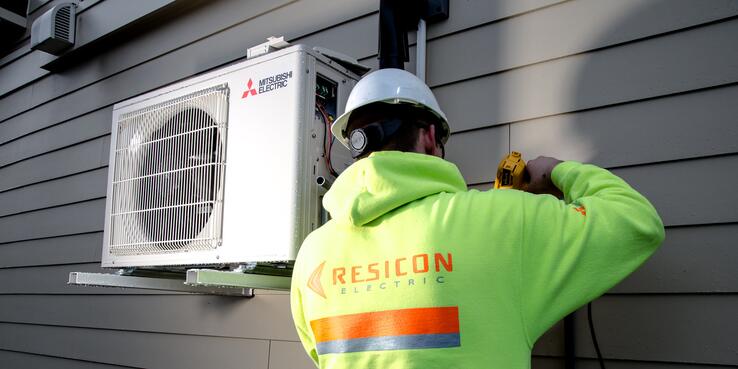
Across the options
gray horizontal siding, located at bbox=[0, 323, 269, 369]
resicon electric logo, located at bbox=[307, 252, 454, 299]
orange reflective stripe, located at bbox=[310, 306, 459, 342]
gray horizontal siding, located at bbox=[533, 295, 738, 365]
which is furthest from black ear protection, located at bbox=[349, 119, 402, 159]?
gray horizontal siding, located at bbox=[0, 323, 269, 369]

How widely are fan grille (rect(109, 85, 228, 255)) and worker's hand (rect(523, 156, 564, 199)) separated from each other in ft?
3.10

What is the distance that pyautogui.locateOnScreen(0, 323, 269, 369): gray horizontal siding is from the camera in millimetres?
2742

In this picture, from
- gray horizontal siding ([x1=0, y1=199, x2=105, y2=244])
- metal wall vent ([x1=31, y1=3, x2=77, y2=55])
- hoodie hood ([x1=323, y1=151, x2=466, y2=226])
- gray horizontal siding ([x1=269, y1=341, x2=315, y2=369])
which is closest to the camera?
hoodie hood ([x1=323, y1=151, x2=466, y2=226])

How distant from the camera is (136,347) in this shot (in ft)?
10.8

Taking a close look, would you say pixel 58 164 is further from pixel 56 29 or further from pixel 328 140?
pixel 328 140

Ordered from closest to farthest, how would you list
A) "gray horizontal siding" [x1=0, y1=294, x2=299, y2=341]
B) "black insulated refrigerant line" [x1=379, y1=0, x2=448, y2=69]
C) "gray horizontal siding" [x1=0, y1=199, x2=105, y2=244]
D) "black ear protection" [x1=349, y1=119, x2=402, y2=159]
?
1. "black ear protection" [x1=349, y1=119, x2=402, y2=159]
2. "black insulated refrigerant line" [x1=379, y1=0, x2=448, y2=69]
3. "gray horizontal siding" [x1=0, y1=294, x2=299, y2=341]
4. "gray horizontal siding" [x1=0, y1=199, x2=105, y2=244]

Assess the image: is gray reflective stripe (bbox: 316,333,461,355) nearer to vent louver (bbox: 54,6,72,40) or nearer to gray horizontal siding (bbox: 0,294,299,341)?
gray horizontal siding (bbox: 0,294,299,341)

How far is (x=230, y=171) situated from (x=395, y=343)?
0.90 metres

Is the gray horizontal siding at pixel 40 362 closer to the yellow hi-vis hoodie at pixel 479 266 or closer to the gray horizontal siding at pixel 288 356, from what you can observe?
the gray horizontal siding at pixel 288 356

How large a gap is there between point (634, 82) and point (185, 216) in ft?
4.63

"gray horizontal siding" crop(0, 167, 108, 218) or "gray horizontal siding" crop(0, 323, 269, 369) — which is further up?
"gray horizontal siding" crop(0, 167, 108, 218)

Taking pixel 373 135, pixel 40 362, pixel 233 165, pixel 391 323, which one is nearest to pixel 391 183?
pixel 373 135

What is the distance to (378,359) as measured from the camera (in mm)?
1323

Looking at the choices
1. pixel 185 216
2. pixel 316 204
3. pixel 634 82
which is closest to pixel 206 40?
pixel 185 216
